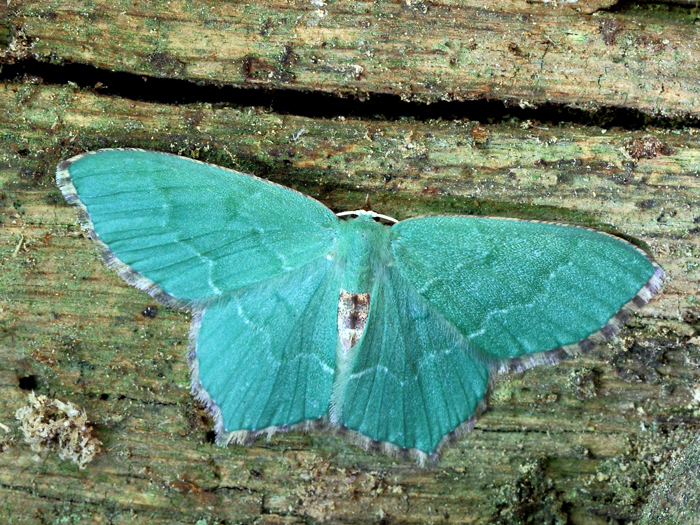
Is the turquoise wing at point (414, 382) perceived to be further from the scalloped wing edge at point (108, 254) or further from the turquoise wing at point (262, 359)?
the scalloped wing edge at point (108, 254)

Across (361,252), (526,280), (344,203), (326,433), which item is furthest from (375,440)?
(344,203)

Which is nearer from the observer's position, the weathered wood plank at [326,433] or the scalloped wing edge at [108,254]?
the scalloped wing edge at [108,254]

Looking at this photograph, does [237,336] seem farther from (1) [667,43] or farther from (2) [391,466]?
(1) [667,43]

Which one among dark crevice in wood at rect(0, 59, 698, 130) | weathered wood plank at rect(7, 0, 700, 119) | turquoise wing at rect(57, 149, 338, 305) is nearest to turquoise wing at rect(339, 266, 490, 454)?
turquoise wing at rect(57, 149, 338, 305)

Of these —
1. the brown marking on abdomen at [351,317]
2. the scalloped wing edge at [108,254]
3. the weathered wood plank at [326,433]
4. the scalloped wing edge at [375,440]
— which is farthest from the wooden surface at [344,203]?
the brown marking on abdomen at [351,317]

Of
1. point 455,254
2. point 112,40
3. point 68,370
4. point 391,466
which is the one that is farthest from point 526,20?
point 68,370

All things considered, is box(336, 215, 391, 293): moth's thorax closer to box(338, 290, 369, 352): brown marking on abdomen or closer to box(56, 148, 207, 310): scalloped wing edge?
box(338, 290, 369, 352): brown marking on abdomen
